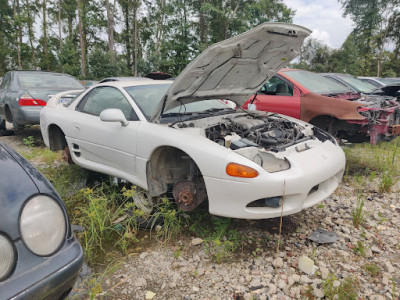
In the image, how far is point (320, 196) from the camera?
2.43 m

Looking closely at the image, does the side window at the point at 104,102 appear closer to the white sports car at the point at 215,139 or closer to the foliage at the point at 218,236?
the white sports car at the point at 215,139

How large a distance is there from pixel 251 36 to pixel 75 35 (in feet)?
119

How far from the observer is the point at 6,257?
3.53 ft

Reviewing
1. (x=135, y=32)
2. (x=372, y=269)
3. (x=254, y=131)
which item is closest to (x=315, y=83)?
(x=254, y=131)

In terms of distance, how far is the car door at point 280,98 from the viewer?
4554 mm

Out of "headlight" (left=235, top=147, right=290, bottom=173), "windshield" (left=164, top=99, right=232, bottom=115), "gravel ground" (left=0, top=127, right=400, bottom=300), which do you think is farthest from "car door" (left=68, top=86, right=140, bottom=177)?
"headlight" (left=235, top=147, right=290, bottom=173)

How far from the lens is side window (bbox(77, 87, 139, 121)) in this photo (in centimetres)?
296

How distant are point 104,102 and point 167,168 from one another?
1.22m

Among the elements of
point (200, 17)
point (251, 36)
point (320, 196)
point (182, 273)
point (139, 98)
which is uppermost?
point (200, 17)

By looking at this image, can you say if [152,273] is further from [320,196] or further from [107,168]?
[320,196]

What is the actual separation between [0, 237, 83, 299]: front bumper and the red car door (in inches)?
159

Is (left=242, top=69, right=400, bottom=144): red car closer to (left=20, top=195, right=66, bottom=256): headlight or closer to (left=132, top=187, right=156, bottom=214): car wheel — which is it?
(left=132, top=187, right=156, bottom=214): car wheel

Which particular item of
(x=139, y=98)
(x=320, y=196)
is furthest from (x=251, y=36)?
(x=320, y=196)

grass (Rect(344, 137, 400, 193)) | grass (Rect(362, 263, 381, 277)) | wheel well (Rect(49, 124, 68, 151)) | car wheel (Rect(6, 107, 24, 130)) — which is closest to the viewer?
grass (Rect(362, 263, 381, 277))
